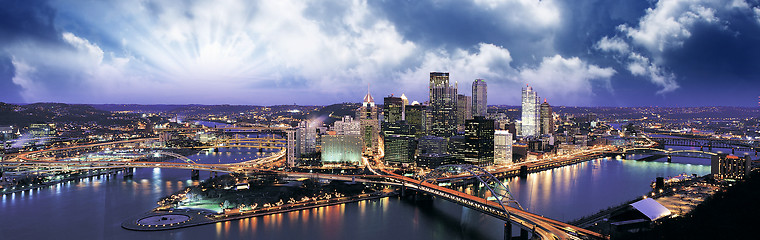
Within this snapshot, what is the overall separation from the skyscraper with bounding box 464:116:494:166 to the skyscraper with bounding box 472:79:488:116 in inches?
1036

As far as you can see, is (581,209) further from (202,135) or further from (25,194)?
(202,135)

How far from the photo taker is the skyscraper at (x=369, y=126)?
1564 inches

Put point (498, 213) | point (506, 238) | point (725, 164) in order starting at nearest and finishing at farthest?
point (506, 238), point (498, 213), point (725, 164)

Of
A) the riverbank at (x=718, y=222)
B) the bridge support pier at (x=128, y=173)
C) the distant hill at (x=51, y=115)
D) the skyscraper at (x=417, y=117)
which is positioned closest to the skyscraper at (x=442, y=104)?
the skyscraper at (x=417, y=117)

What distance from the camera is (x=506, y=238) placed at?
543 inches

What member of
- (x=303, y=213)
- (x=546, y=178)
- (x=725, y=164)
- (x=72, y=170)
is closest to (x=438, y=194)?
(x=303, y=213)

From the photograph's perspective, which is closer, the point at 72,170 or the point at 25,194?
the point at 25,194

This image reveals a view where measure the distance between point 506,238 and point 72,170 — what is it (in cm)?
2183

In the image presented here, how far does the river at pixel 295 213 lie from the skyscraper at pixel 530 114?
119 ft

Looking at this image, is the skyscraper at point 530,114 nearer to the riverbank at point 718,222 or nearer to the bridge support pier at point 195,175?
the bridge support pier at point 195,175

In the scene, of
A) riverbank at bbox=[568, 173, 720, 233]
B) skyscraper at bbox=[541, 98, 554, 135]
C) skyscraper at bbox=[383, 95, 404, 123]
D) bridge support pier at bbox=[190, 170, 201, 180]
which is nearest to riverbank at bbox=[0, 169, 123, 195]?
bridge support pier at bbox=[190, 170, 201, 180]

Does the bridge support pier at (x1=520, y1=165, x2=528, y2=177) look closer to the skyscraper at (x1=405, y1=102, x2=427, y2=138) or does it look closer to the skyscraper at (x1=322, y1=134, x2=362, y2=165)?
the skyscraper at (x1=322, y1=134, x2=362, y2=165)

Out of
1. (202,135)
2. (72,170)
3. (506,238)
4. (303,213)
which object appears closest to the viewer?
(506,238)

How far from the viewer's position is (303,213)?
56.9 feet
